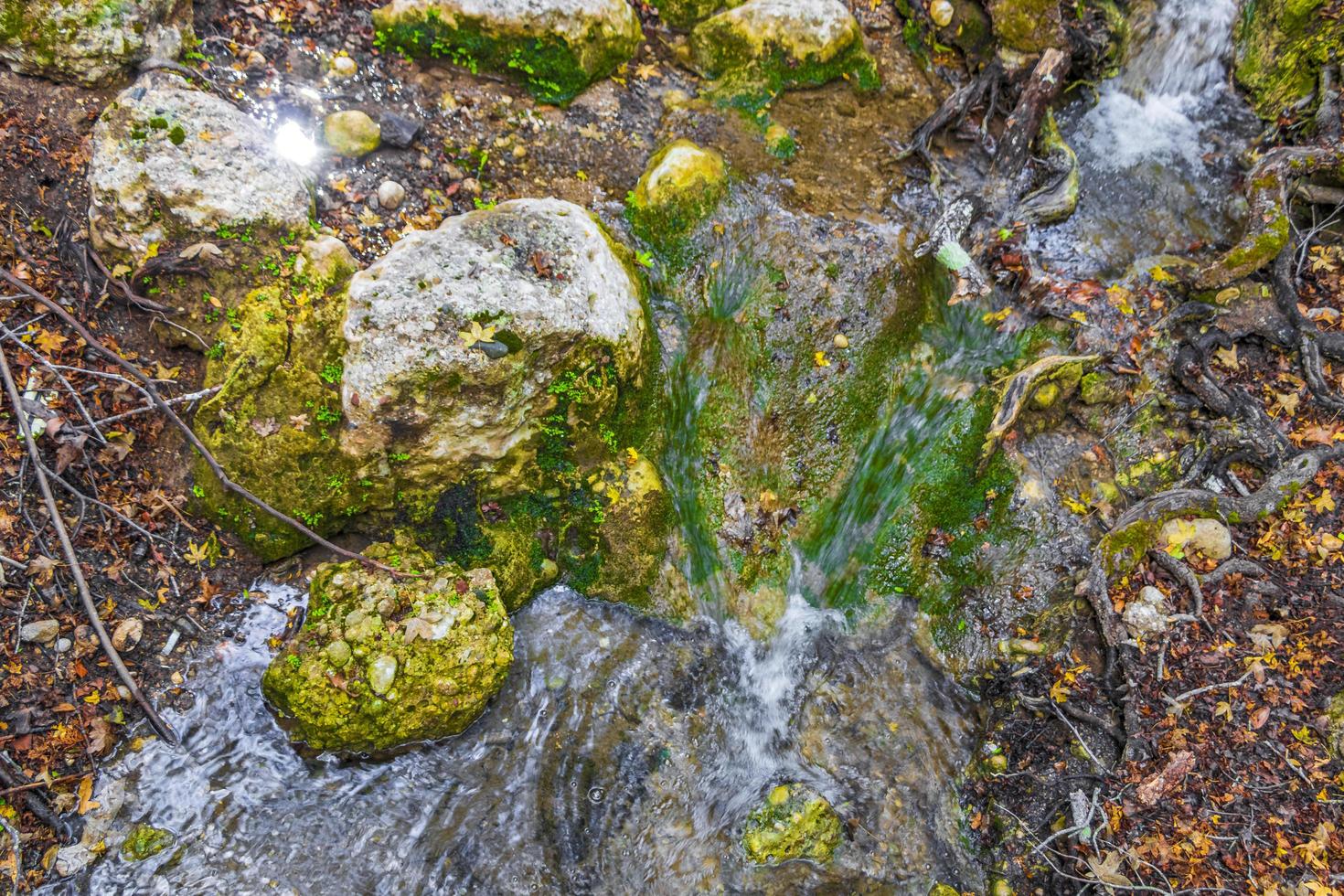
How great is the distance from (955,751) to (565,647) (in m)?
3.31

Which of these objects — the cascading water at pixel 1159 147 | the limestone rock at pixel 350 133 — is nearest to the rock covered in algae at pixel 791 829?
the cascading water at pixel 1159 147

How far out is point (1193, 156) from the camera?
641 cm

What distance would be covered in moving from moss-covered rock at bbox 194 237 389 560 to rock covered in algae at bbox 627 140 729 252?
102 inches

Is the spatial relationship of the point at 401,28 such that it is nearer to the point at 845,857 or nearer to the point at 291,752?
the point at 291,752

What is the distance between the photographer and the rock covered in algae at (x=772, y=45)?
5.96 meters

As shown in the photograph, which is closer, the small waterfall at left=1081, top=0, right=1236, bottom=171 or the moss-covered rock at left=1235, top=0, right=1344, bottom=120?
the moss-covered rock at left=1235, top=0, right=1344, bottom=120

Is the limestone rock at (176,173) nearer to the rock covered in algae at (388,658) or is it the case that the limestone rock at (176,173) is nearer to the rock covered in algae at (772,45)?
the rock covered in algae at (388,658)

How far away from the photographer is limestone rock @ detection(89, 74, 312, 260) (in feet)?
13.6

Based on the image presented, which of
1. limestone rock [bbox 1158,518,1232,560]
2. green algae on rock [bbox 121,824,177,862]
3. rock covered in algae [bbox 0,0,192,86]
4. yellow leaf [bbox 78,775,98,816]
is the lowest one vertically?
green algae on rock [bbox 121,824,177,862]

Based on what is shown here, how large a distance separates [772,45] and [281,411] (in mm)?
5440

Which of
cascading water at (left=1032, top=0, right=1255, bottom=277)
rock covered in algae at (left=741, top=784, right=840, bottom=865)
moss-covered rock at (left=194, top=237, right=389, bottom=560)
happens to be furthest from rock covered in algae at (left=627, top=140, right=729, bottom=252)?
rock covered in algae at (left=741, top=784, right=840, bottom=865)

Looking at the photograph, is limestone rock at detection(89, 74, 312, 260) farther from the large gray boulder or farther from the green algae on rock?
the green algae on rock

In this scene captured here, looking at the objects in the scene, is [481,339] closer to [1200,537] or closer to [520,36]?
[520,36]

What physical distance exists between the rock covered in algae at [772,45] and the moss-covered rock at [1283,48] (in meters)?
4.10
